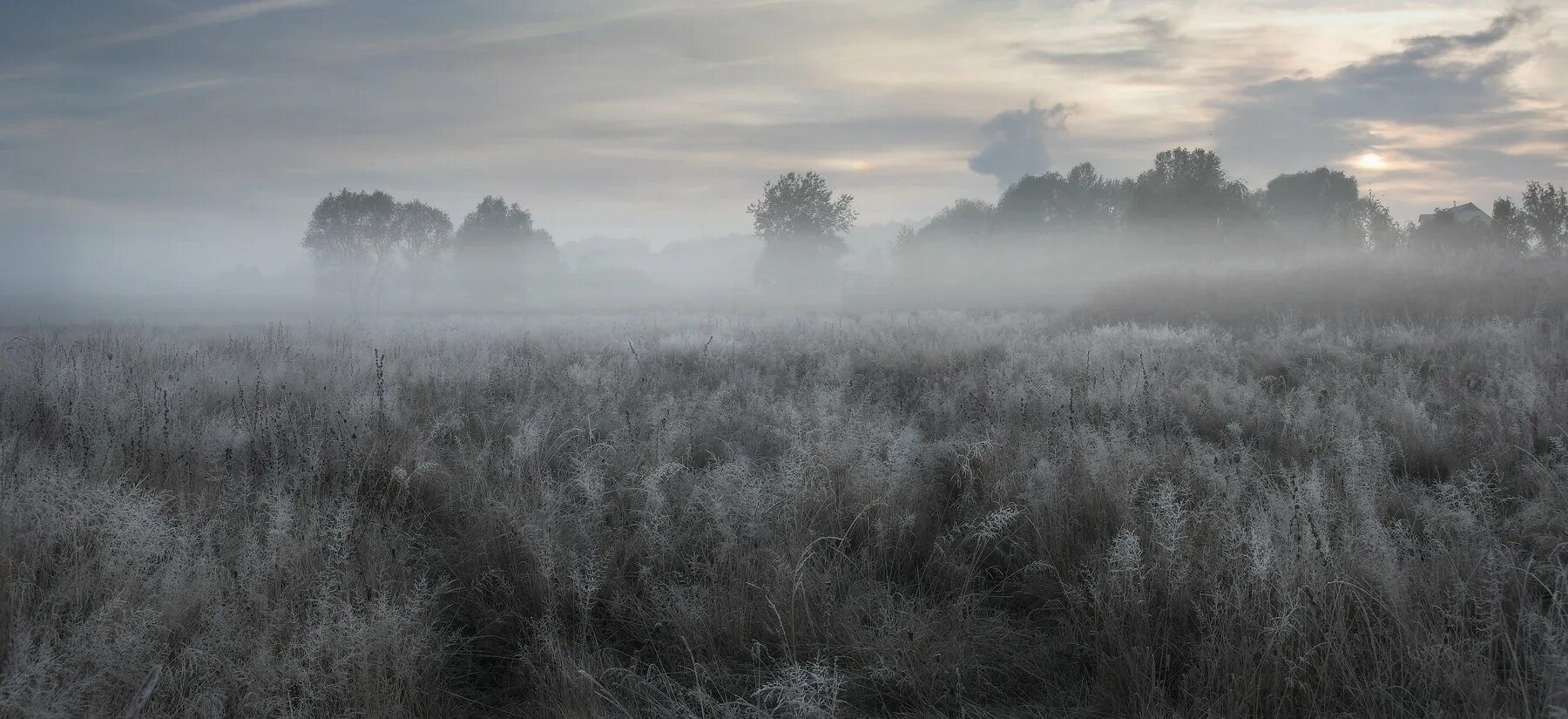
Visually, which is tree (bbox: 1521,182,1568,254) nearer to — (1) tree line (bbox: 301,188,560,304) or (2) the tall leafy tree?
(2) the tall leafy tree

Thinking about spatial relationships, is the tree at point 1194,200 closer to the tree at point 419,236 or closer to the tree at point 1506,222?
the tree at point 1506,222

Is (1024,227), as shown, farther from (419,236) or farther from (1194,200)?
(419,236)

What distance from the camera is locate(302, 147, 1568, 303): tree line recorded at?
144 ft

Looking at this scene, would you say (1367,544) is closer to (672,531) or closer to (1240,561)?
(1240,561)

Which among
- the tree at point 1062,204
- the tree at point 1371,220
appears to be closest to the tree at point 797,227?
Answer: the tree at point 1062,204

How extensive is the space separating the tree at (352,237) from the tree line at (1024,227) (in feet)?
0.27

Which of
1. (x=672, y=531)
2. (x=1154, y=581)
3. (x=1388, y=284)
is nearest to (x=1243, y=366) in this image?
(x=1154, y=581)

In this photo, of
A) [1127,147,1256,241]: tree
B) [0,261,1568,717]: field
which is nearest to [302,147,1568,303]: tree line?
[1127,147,1256,241]: tree

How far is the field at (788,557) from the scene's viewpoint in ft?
9.23

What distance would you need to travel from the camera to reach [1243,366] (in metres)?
10.0

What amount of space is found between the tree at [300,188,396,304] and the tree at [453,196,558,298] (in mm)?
6781

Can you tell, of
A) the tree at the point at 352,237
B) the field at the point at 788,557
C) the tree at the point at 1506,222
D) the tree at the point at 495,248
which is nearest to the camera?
the field at the point at 788,557

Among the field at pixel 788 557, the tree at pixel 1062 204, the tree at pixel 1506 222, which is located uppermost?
the tree at pixel 1062 204

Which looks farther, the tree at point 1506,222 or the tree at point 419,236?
the tree at point 419,236
